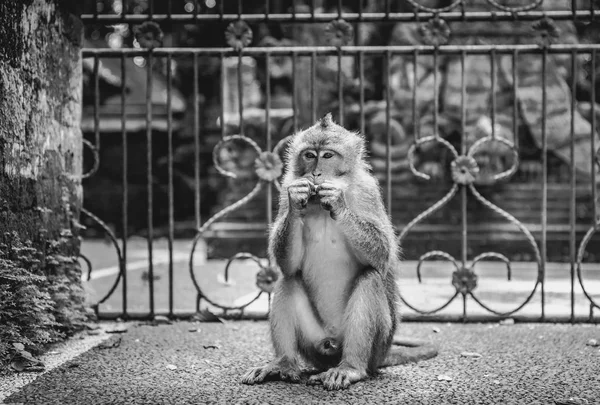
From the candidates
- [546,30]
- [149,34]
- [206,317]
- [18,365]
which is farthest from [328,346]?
[546,30]

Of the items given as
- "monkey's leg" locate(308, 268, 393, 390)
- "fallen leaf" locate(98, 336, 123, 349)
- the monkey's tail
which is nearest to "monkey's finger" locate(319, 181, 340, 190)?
"monkey's leg" locate(308, 268, 393, 390)

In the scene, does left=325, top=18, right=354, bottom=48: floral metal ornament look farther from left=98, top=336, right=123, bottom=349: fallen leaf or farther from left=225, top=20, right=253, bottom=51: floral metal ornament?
left=98, top=336, right=123, bottom=349: fallen leaf

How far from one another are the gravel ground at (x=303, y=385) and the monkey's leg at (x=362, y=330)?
0.07 meters

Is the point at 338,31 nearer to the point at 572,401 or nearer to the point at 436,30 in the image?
the point at 436,30

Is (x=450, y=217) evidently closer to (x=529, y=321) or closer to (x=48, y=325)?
(x=529, y=321)

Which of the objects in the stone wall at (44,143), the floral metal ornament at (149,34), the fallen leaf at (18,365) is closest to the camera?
the fallen leaf at (18,365)

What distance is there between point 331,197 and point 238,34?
189 centimetres

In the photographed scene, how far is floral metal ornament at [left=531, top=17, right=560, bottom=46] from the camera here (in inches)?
168

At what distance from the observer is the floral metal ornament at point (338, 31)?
431cm

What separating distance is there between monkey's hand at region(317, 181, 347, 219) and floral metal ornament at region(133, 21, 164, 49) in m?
2.04

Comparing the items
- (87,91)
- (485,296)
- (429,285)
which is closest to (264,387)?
(485,296)

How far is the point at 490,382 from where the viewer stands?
3.08 meters

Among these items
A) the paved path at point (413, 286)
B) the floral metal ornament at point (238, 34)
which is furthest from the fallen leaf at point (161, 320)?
the floral metal ornament at point (238, 34)

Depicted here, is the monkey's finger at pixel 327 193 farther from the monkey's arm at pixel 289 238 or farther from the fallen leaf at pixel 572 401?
the fallen leaf at pixel 572 401
